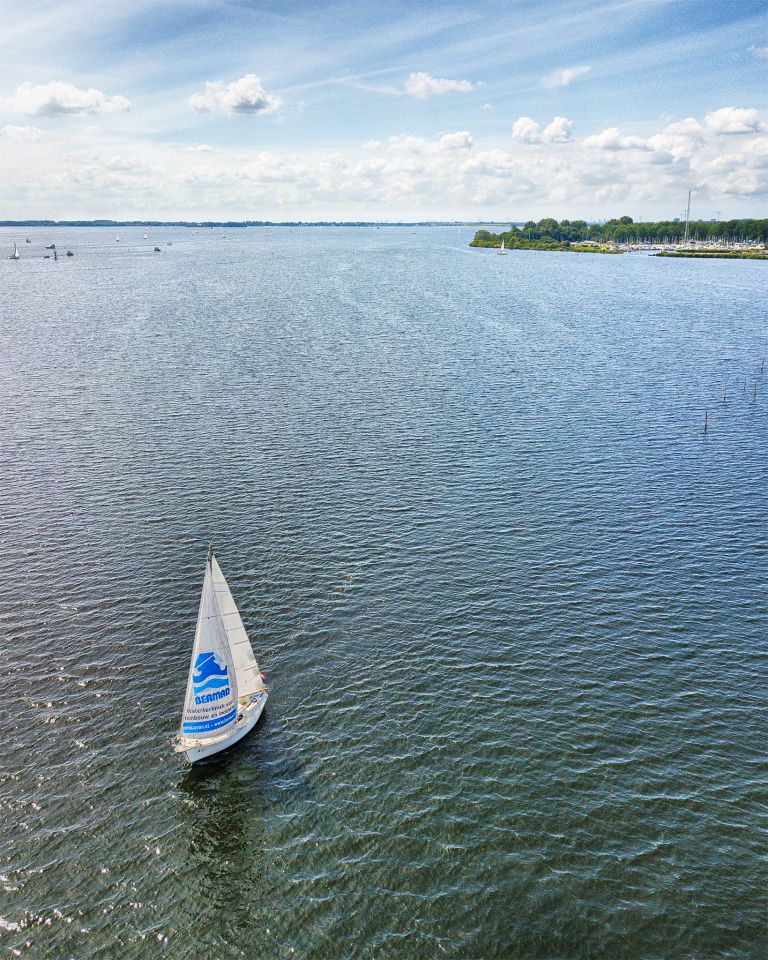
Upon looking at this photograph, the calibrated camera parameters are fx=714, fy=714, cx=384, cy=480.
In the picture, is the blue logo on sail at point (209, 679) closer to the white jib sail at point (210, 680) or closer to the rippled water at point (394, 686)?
the white jib sail at point (210, 680)

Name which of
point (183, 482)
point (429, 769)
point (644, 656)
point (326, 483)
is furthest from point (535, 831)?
point (183, 482)

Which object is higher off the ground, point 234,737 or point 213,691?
point 213,691

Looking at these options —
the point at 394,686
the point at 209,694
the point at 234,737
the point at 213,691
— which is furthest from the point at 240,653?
the point at 394,686

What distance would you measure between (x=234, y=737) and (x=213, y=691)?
10.6 feet

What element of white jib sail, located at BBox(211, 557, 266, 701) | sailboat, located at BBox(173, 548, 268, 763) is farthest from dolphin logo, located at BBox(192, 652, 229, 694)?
white jib sail, located at BBox(211, 557, 266, 701)

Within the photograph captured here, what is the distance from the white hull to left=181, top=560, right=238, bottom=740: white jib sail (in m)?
0.52

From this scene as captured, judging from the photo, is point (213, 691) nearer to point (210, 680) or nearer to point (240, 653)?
point (210, 680)

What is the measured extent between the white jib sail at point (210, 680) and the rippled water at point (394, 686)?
223cm

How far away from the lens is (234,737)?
4369 cm

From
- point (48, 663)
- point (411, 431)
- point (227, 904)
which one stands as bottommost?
point (227, 904)

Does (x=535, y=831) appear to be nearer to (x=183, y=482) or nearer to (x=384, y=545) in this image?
(x=384, y=545)

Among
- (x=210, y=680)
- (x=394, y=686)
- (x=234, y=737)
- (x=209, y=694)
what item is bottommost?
(x=234, y=737)

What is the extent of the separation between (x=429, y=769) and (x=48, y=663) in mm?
28051

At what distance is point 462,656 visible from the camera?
52000 mm
